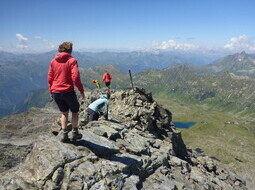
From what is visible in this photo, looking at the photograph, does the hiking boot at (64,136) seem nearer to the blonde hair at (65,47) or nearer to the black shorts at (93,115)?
the blonde hair at (65,47)

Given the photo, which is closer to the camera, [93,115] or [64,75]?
[64,75]

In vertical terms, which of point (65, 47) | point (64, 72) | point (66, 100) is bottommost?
point (66, 100)

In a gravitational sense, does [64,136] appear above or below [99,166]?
above

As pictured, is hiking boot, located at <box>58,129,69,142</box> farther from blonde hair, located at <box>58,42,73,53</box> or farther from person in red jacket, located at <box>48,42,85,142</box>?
blonde hair, located at <box>58,42,73,53</box>

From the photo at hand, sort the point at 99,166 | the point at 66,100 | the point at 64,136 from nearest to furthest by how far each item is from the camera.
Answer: the point at 66,100, the point at 99,166, the point at 64,136

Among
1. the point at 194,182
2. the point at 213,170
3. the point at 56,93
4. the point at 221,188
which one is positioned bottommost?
the point at 213,170

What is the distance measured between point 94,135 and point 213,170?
87.3 ft

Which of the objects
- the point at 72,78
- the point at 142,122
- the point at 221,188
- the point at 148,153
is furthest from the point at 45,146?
the point at 221,188

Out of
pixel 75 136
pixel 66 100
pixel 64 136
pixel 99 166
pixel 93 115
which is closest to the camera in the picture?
pixel 66 100

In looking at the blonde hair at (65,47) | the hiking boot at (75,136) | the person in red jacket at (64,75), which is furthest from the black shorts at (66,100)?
the blonde hair at (65,47)

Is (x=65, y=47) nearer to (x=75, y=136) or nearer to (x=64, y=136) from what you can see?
(x=64, y=136)

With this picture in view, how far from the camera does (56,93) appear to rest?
16297mm

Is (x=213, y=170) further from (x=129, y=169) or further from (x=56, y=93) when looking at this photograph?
(x=56, y=93)

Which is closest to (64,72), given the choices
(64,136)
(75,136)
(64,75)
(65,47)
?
(64,75)
